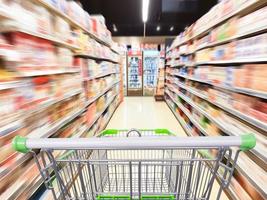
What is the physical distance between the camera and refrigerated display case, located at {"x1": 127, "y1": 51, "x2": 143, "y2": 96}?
370 inches

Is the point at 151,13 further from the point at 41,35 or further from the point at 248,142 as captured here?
the point at 248,142

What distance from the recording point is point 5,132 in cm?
111

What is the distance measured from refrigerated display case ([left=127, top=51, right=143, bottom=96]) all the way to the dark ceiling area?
1.40m

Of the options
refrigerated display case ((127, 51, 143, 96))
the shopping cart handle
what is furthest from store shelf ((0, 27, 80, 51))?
refrigerated display case ((127, 51, 143, 96))

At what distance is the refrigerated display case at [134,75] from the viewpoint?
9403 mm

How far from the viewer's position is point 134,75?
960 cm

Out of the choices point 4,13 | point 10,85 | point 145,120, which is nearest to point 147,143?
point 10,85

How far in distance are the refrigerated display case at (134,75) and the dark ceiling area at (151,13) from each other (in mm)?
1396

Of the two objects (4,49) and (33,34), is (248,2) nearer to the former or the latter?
(33,34)

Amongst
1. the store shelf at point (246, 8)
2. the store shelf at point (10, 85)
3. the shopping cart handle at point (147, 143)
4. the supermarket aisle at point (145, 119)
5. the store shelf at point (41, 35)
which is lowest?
the supermarket aisle at point (145, 119)

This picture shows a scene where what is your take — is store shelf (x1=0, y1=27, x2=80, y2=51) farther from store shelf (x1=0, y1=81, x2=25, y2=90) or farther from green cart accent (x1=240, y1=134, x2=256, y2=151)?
green cart accent (x1=240, y1=134, x2=256, y2=151)

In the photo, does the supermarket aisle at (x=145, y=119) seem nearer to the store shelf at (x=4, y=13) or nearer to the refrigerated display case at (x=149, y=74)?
the store shelf at (x=4, y=13)

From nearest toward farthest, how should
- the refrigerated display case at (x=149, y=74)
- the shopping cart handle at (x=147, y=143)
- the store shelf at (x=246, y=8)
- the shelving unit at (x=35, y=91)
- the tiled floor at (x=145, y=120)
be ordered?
the shopping cart handle at (x=147, y=143)
the shelving unit at (x=35, y=91)
the store shelf at (x=246, y=8)
the tiled floor at (x=145, y=120)
the refrigerated display case at (x=149, y=74)

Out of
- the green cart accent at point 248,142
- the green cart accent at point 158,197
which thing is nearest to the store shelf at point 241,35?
the green cart accent at point 248,142
